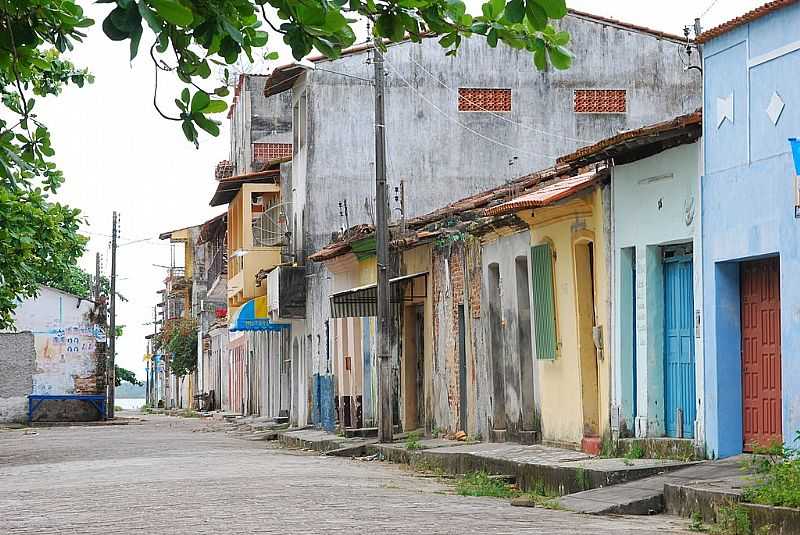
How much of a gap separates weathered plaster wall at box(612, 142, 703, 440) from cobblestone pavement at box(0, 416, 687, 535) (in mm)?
2558

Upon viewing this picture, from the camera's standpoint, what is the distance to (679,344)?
16156 mm

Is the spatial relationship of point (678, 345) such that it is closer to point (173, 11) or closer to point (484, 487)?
point (484, 487)

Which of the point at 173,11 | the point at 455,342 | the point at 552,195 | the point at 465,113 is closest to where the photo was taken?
the point at 173,11

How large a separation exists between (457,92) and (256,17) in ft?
86.5

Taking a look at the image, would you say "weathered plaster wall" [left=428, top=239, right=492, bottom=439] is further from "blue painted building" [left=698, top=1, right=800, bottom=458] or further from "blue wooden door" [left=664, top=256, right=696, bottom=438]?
"blue painted building" [left=698, top=1, right=800, bottom=458]

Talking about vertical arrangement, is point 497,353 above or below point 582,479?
above

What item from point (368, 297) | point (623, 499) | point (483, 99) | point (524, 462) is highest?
point (483, 99)

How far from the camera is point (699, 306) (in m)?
15.2

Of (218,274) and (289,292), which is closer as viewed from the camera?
(289,292)

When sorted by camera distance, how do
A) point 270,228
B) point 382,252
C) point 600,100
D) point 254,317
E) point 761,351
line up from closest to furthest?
point 761,351 < point 382,252 < point 600,100 < point 270,228 < point 254,317

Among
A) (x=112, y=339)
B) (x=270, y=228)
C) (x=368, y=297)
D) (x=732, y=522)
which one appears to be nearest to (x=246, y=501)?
(x=732, y=522)

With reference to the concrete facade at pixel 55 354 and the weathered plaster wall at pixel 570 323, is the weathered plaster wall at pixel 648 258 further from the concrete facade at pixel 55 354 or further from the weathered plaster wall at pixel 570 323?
the concrete facade at pixel 55 354

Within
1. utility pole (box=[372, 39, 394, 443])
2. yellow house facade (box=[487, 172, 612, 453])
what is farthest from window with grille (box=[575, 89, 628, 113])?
yellow house facade (box=[487, 172, 612, 453])

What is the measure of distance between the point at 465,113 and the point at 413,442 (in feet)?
38.3
